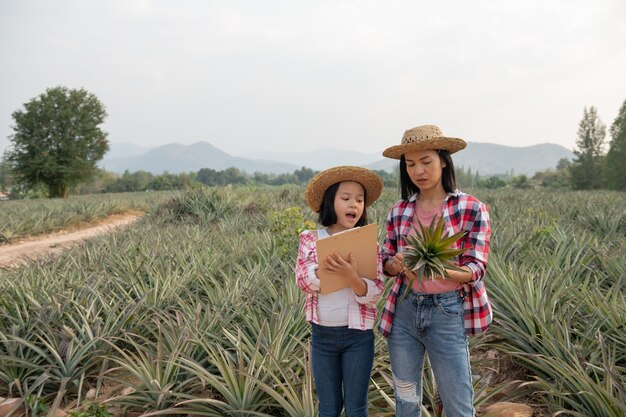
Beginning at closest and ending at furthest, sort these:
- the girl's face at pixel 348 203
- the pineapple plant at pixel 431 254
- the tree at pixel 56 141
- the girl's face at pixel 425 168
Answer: the pineapple plant at pixel 431 254 < the girl's face at pixel 425 168 < the girl's face at pixel 348 203 < the tree at pixel 56 141

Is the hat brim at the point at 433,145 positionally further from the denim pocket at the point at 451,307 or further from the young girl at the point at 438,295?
the denim pocket at the point at 451,307

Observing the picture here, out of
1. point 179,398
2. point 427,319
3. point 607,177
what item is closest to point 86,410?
point 179,398

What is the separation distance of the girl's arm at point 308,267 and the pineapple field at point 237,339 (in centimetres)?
56

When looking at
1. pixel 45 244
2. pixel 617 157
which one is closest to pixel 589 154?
pixel 617 157

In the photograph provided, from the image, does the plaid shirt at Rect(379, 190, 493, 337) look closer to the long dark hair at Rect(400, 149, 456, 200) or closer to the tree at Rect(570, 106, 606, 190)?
the long dark hair at Rect(400, 149, 456, 200)

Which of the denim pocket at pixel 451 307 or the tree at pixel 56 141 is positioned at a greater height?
the tree at pixel 56 141

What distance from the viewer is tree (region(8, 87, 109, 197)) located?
1022 inches

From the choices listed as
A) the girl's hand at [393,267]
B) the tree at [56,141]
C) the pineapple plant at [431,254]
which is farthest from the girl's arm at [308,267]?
the tree at [56,141]

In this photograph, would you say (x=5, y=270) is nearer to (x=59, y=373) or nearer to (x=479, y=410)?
(x=59, y=373)

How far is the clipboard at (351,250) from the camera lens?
1.40 m

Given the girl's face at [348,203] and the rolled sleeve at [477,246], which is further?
the girl's face at [348,203]

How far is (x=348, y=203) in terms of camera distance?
1.64m

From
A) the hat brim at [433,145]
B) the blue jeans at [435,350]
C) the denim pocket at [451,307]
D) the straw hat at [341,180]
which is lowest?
the blue jeans at [435,350]

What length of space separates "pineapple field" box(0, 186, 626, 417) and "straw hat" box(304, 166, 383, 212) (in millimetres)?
875
